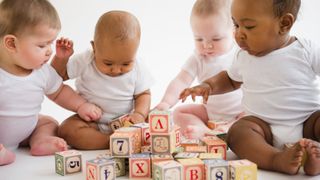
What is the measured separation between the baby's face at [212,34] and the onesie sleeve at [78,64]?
14.5 inches

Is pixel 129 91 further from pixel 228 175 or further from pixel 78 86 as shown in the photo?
pixel 228 175

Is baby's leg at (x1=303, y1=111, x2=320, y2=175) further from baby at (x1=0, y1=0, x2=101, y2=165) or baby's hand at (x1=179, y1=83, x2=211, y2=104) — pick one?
baby at (x1=0, y1=0, x2=101, y2=165)

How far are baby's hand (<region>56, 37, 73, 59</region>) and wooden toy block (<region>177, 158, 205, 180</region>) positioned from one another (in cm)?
59

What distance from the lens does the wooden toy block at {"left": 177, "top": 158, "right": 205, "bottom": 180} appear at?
1.19 metres

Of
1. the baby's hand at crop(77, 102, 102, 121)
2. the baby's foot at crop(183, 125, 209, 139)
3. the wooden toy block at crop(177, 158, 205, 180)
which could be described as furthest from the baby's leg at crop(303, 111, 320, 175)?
the baby's hand at crop(77, 102, 102, 121)

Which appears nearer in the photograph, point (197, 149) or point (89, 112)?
point (197, 149)

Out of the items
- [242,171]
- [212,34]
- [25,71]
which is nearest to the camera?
[242,171]

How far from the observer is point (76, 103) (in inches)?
62.7

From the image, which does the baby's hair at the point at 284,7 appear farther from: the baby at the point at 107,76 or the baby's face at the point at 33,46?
the baby's face at the point at 33,46

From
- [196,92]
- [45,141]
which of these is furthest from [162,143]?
[45,141]

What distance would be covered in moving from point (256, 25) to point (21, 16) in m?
0.62

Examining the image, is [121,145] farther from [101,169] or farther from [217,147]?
[217,147]

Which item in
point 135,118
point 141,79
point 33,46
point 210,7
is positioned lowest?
point 135,118

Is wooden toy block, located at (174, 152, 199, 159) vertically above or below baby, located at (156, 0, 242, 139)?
below
